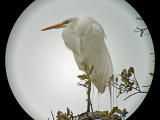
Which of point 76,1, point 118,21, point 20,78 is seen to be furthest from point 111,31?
point 20,78

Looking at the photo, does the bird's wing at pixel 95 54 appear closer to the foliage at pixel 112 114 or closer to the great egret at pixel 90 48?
the great egret at pixel 90 48

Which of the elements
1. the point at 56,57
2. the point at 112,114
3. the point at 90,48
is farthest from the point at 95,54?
the point at 112,114

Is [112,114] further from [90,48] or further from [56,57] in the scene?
[90,48]

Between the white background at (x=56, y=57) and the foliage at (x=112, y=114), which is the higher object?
→ the white background at (x=56, y=57)

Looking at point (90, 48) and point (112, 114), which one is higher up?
point (90, 48)

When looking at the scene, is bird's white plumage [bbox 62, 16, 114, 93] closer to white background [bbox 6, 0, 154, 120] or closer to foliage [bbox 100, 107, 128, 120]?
white background [bbox 6, 0, 154, 120]

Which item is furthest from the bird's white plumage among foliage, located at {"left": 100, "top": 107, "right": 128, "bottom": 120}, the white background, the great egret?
foliage, located at {"left": 100, "top": 107, "right": 128, "bottom": 120}

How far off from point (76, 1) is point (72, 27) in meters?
0.47

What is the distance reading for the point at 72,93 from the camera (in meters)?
0.98

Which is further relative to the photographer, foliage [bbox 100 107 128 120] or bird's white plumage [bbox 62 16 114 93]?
bird's white plumage [bbox 62 16 114 93]

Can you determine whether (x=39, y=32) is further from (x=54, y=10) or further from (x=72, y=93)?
(x=72, y=93)

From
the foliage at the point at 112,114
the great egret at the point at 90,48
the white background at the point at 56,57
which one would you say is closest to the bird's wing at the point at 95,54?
the great egret at the point at 90,48

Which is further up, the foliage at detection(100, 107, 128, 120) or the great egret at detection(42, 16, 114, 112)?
the great egret at detection(42, 16, 114, 112)

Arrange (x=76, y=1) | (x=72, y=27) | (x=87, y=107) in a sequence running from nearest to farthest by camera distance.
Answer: (x=76, y=1) < (x=87, y=107) < (x=72, y=27)
